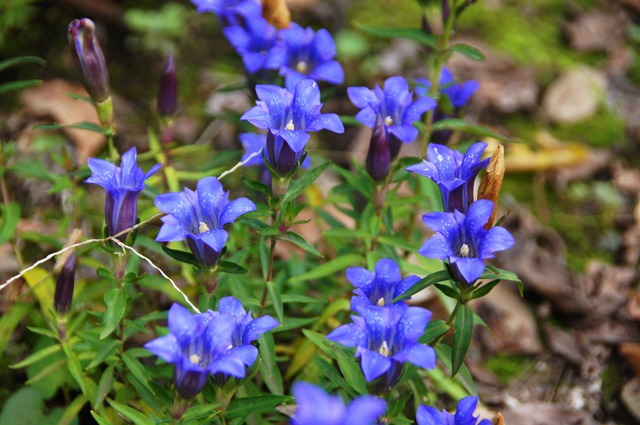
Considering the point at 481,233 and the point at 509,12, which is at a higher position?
the point at 481,233

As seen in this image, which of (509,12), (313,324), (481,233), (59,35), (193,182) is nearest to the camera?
(481,233)

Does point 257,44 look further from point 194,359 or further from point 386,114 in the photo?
point 194,359

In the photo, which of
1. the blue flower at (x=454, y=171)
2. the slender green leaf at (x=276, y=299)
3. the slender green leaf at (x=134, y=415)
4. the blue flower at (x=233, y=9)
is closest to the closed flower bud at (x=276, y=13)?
the blue flower at (x=233, y=9)

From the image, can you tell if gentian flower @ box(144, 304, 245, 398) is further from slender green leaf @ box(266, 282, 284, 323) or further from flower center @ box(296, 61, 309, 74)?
flower center @ box(296, 61, 309, 74)

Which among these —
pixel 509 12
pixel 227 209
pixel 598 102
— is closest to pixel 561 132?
pixel 598 102

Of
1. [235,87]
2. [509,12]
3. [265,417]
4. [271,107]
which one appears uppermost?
[271,107]

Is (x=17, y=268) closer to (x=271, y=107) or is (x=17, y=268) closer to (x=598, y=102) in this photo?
(x=271, y=107)
